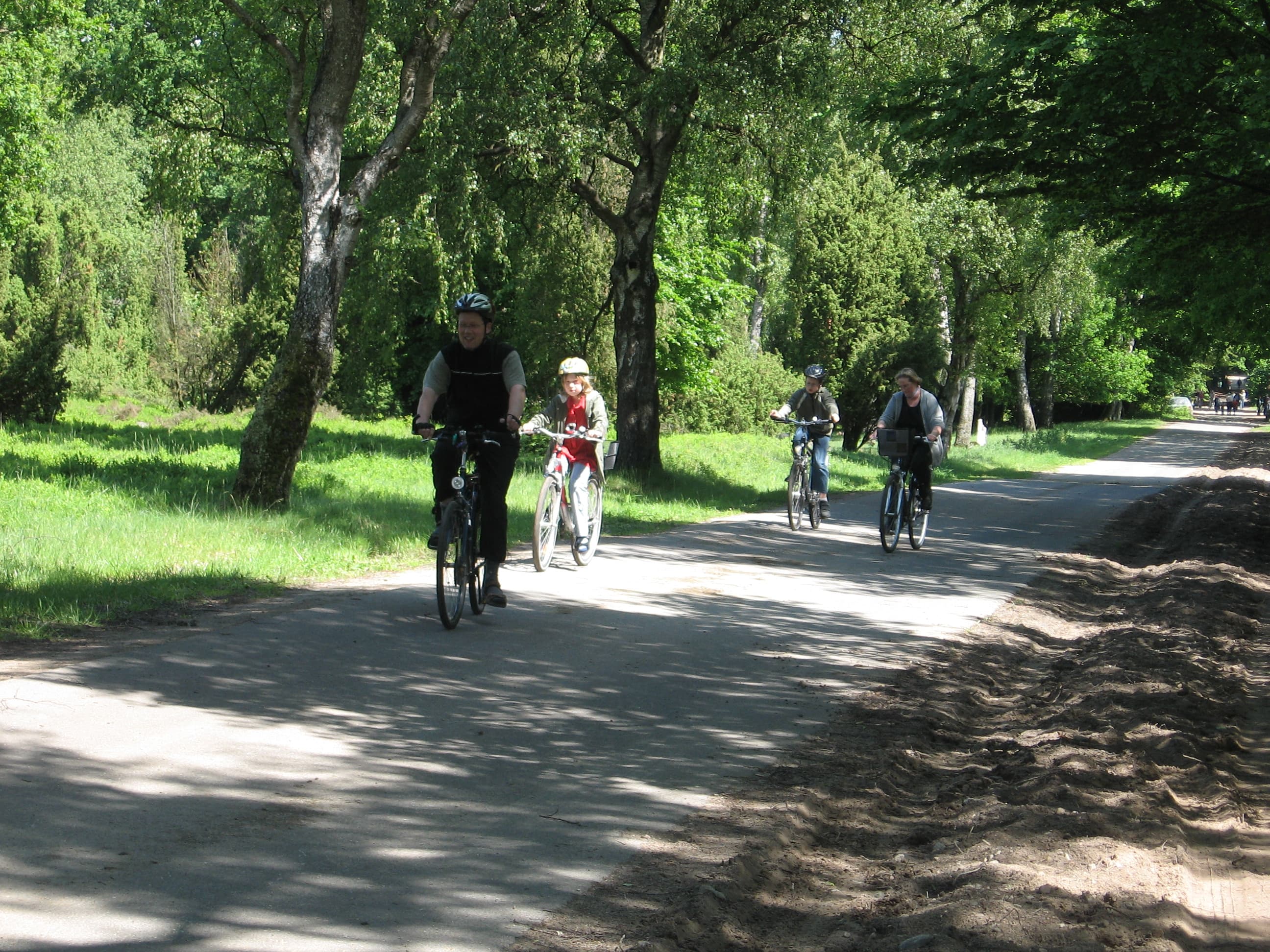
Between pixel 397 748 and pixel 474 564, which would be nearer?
pixel 397 748

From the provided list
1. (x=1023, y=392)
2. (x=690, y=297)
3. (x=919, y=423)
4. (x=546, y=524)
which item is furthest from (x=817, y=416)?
(x=1023, y=392)

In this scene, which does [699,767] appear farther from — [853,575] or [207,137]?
[207,137]

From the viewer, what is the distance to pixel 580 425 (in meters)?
12.6

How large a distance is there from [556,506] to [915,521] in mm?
5297

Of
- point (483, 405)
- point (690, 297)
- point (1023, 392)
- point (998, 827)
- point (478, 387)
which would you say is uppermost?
point (690, 297)

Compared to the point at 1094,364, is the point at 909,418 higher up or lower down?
lower down

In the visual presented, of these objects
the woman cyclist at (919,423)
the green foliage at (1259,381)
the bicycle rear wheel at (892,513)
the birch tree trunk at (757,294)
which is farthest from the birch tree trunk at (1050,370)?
the bicycle rear wheel at (892,513)

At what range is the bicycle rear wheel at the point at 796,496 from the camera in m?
16.8

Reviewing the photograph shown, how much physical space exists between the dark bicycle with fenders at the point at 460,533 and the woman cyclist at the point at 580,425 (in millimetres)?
2862

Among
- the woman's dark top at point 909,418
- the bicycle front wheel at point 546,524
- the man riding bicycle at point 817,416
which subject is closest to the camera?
the bicycle front wheel at point 546,524

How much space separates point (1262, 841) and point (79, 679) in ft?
18.6

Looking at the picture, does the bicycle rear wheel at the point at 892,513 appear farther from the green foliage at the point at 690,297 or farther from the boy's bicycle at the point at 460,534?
the green foliage at the point at 690,297

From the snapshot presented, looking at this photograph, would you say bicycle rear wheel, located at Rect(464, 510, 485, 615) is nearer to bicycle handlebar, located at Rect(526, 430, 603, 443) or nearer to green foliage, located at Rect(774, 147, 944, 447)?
bicycle handlebar, located at Rect(526, 430, 603, 443)

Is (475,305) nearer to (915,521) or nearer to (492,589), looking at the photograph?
(492,589)
